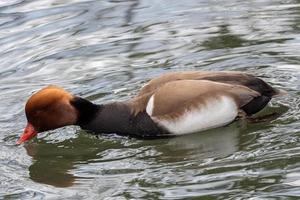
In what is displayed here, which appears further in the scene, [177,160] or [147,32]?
[147,32]

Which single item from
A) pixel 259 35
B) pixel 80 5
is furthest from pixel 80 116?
→ pixel 80 5

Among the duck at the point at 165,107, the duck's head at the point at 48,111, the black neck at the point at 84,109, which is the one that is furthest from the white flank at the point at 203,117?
the duck's head at the point at 48,111

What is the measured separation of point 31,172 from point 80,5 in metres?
4.57

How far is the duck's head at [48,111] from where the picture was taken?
6.50 m

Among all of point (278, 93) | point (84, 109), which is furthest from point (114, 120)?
point (278, 93)

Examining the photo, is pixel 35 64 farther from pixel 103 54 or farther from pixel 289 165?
pixel 289 165

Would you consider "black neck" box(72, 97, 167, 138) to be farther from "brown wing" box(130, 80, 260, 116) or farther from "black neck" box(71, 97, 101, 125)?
"brown wing" box(130, 80, 260, 116)

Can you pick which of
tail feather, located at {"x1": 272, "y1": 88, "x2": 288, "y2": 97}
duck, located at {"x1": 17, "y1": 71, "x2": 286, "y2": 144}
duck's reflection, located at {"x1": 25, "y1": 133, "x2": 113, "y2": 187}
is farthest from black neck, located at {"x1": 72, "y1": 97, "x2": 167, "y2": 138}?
tail feather, located at {"x1": 272, "y1": 88, "x2": 288, "y2": 97}

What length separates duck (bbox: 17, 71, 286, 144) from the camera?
21.1ft

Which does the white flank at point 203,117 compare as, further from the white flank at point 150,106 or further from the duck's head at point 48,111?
the duck's head at point 48,111

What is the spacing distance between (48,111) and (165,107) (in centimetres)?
85

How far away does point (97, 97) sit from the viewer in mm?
7371

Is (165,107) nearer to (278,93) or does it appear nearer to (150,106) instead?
(150,106)

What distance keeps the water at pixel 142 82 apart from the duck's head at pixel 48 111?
151mm
